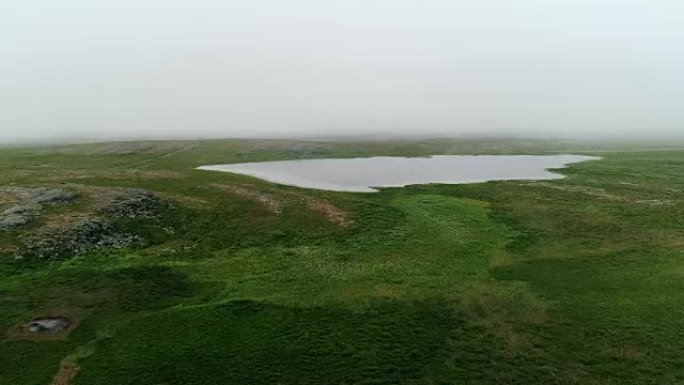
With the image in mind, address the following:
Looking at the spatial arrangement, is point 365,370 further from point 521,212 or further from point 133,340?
point 521,212

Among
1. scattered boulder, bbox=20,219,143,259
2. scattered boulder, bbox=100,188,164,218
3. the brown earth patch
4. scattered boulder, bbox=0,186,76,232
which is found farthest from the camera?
scattered boulder, bbox=100,188,164,218

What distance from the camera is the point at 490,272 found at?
40.1 metres

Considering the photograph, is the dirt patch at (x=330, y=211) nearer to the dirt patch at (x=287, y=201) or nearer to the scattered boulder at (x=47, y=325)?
the dirt patch at (x=287, y=201)

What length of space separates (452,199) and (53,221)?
5057 centimetres

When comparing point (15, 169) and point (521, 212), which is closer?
point (521, 212)

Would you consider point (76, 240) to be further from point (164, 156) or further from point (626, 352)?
point (164, 156)

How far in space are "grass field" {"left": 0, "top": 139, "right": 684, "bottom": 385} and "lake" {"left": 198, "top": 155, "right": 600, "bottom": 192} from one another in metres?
18.4

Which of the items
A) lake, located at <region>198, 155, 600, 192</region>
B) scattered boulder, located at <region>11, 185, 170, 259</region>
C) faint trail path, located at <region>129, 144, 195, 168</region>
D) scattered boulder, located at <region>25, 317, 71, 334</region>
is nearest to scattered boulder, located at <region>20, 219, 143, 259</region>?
scattered boulder, located at <region>11, 185, 170, 259</region>

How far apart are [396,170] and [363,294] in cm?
6731

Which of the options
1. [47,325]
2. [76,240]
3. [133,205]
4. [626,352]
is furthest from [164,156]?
[626,352]

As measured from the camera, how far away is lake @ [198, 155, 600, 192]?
275 ft

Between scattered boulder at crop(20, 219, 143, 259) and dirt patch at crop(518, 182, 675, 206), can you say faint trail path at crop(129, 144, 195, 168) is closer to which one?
scattered boulder at crop(20, 219, 143, 259)

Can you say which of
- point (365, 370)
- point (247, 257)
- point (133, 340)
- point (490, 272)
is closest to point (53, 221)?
point (247, 257)

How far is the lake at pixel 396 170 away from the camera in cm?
8369
